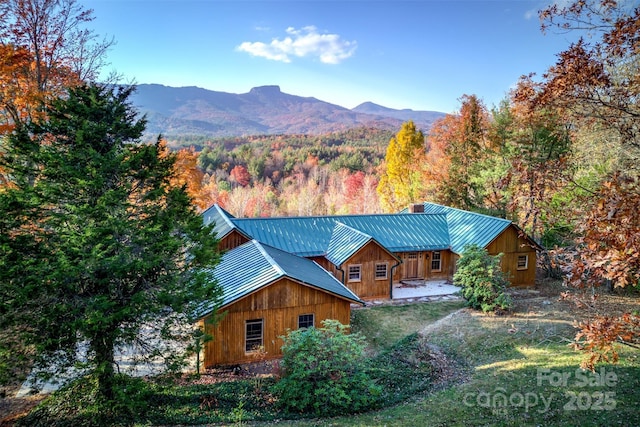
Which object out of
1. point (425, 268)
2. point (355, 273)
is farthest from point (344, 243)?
point (425, 268)

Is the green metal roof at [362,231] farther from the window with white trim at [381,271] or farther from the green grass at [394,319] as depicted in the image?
the green grass at [394,319]

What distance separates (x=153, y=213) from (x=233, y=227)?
463 inches

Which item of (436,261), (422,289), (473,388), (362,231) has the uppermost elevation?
(362,231)

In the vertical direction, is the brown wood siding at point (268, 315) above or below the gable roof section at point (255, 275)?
below

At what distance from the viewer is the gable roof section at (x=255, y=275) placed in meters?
14.2

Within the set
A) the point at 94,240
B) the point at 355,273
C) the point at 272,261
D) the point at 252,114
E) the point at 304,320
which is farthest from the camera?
the point at 252,114

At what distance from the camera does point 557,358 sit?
1227cm

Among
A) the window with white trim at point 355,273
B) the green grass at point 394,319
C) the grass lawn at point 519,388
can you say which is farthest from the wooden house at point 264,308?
the window with white trim at point 355,273

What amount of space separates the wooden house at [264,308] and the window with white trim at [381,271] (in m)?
6.33

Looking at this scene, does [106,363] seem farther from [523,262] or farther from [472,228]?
[523,262]

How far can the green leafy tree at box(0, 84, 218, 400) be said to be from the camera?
834 centimetres

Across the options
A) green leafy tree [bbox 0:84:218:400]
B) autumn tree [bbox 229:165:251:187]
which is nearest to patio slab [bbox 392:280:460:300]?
green leafy tree [bbox 0:84:218:400]

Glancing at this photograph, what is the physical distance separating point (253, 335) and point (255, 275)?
7.55ft

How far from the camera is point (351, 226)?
82.5 feet
